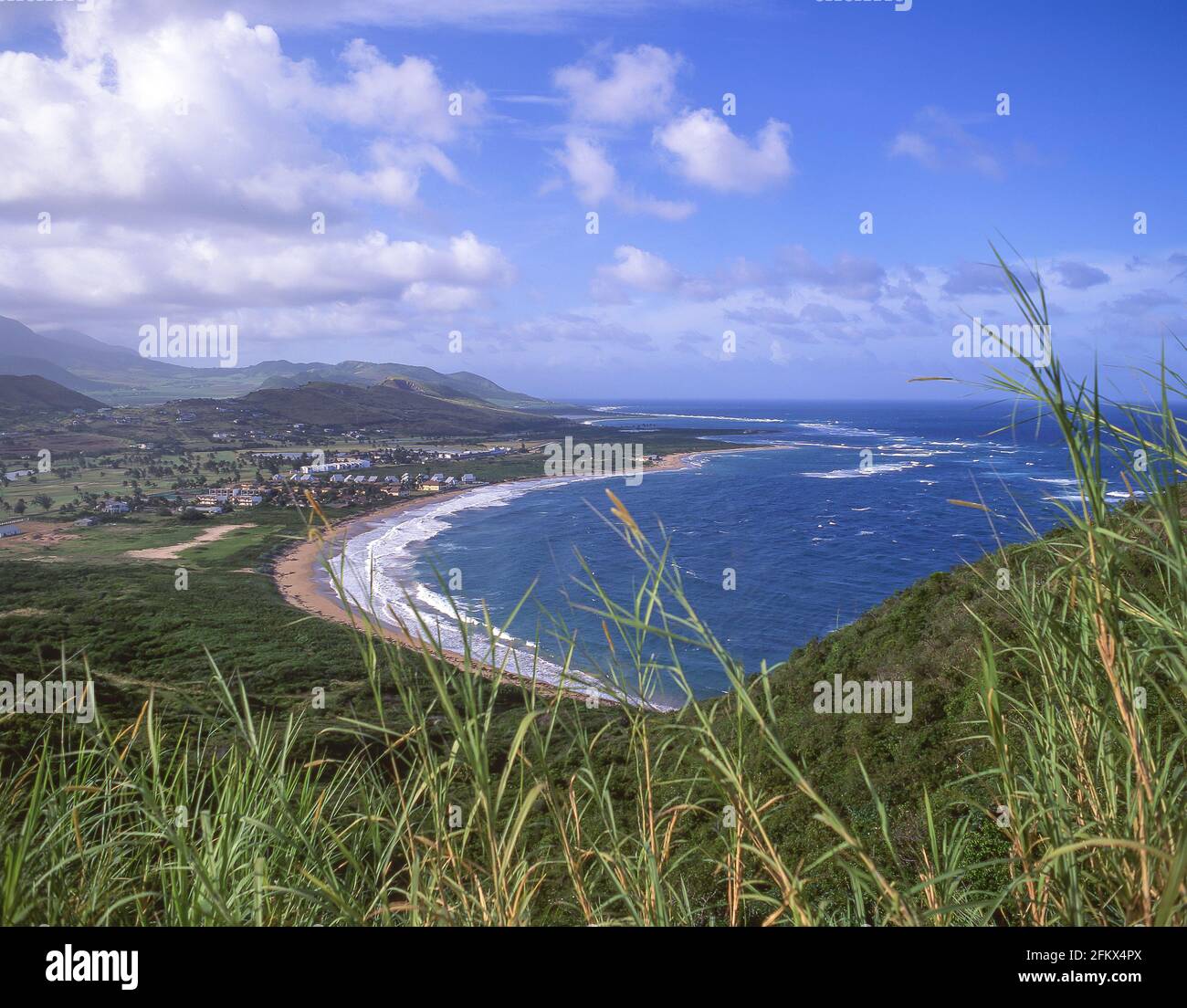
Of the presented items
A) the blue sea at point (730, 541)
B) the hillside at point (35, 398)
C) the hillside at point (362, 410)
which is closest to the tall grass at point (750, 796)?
the blue sea at point (730, 541)

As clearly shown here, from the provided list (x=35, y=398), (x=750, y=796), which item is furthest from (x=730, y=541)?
(x=35, y=398)

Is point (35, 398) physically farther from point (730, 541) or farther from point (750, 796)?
point (750, 796)

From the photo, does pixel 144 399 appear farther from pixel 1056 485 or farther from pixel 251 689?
pixel 1056 485

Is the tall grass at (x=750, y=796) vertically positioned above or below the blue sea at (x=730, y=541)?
above

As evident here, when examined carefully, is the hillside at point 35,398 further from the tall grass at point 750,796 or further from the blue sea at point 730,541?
the tall grass at point 750,796

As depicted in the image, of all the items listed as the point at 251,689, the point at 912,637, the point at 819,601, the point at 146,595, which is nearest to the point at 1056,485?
the point at 819,601

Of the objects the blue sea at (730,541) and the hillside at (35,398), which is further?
the hillside at (35,398)

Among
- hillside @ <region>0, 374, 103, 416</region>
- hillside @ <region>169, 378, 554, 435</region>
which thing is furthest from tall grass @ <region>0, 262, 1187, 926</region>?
hillside @ <region>169, 378, 554, 435</region>
